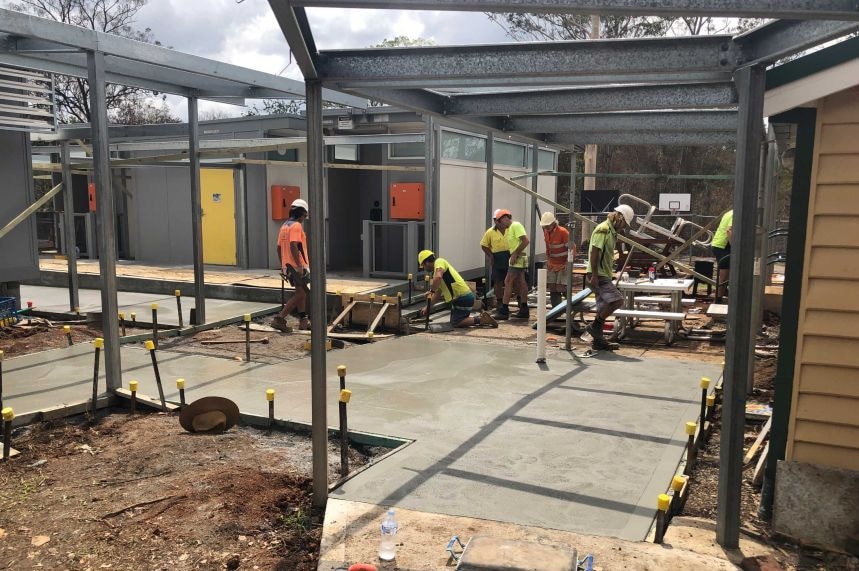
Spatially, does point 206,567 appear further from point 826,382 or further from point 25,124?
point 25,124

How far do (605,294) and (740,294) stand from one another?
540 centimetres

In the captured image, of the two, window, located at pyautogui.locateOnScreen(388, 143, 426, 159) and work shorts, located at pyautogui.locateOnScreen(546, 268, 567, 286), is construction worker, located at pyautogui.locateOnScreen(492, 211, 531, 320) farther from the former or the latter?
window, located at pyautogui.locateOnScreen(388, 143, 426, 159)

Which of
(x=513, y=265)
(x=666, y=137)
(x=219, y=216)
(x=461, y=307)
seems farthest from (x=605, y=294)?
(x=219, y=216)

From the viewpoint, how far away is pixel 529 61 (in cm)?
363

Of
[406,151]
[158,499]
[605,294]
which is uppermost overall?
[406,151]

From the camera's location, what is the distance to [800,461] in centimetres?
400

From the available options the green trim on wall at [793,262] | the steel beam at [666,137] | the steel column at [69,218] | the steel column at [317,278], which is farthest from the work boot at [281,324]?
the green trim on wall at [793,262]

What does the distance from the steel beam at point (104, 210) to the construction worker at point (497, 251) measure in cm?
618

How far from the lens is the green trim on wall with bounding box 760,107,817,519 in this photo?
3.87 m

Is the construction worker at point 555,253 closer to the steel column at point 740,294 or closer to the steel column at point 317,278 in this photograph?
the steel column at point 317,278

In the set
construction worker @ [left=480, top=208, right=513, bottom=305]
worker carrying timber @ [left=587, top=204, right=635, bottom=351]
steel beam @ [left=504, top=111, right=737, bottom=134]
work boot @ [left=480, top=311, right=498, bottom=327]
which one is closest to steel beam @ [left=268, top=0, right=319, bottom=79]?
steel beam @ [left=504, top=111, right=737, bottom=134]

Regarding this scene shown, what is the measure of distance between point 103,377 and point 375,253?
8201 millimetres

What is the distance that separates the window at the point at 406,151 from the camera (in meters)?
14.4

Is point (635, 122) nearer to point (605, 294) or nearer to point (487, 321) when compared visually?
point (605, 294)
